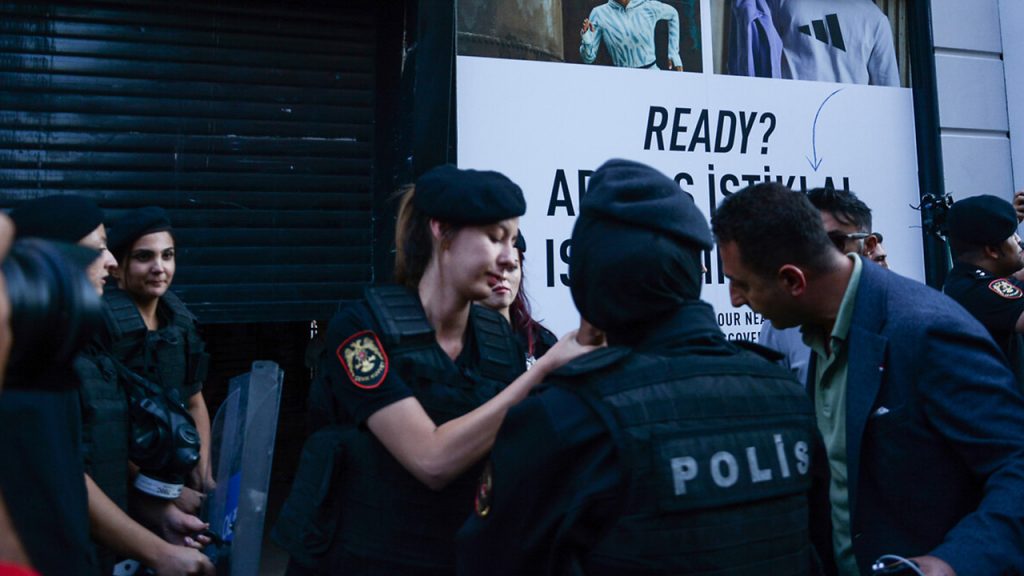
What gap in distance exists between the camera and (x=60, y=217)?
251 centimetres

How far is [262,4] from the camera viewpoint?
446 cm

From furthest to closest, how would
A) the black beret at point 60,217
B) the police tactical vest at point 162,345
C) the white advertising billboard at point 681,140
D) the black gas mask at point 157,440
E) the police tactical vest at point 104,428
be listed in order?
the white advertising billboard at point 681,140, the police tactical vest at point 162,345, the black gas mask at point 157,440, the police tactical vest at point 104,428, the black beret at point 60,217

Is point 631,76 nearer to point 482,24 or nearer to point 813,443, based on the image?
point 482,24

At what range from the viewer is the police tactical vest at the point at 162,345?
126 inches

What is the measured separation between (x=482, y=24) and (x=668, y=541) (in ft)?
12.5

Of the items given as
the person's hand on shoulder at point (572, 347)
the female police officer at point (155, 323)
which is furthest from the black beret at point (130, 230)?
the person's hand on shoulder at point (572, 347)

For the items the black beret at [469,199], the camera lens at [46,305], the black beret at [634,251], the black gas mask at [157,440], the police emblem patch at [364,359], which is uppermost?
the black beret at [469,199]

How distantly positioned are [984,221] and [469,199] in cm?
261

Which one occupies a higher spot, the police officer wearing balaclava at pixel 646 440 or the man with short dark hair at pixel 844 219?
the man with short dark hair at pixel 844 219

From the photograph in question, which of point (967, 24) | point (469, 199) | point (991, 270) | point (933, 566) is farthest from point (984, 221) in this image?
point (967, 24)

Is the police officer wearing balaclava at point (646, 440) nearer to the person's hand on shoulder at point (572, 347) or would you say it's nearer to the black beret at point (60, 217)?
the person's hand on shoulder at point (572, 347)

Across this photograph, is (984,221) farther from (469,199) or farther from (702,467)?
(702,467)

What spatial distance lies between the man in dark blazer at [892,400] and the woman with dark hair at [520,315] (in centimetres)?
111

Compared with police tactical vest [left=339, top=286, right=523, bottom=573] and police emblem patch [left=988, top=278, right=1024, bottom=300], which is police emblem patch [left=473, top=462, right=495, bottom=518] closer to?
police tactical vest [left=339, top=286, right=523, bottom=573]
